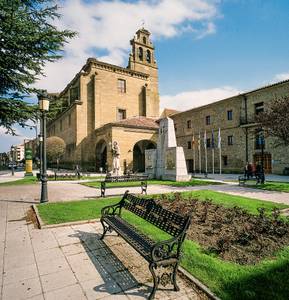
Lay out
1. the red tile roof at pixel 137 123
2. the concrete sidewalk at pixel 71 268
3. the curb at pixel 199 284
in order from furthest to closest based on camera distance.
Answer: the red tile roof at pixel 137 123, the concrete sidewalk at pixel 71 268, the curb at pixel 199 284

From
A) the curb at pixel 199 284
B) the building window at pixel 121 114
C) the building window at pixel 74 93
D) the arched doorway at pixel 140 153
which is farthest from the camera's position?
the building window at pixel 121 114

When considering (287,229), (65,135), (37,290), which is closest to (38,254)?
(37,290)

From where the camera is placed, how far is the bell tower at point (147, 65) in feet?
128

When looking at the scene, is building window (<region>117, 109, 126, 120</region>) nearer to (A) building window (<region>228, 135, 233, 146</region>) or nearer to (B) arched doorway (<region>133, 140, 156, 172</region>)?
(B) arched doorway (<region>133, 140, 156, 172</region>)

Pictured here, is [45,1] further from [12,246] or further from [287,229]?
[287,229]

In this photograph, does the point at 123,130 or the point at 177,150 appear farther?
the point at 123,130

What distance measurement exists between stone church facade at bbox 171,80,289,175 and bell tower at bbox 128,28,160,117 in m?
8.01

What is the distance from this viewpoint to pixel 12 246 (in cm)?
461

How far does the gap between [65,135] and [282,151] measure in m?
32.8

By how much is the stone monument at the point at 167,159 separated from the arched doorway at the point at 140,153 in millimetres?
13796

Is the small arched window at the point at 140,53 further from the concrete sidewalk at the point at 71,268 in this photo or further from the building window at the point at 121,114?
the concrete sidewalk at the point at 71,268

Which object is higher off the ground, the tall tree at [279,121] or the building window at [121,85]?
the building window at [121,85]

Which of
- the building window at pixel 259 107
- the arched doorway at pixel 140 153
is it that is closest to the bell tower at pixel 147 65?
the arched doorway at pixel 140 153

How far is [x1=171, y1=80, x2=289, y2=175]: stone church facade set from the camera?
24391 mm
